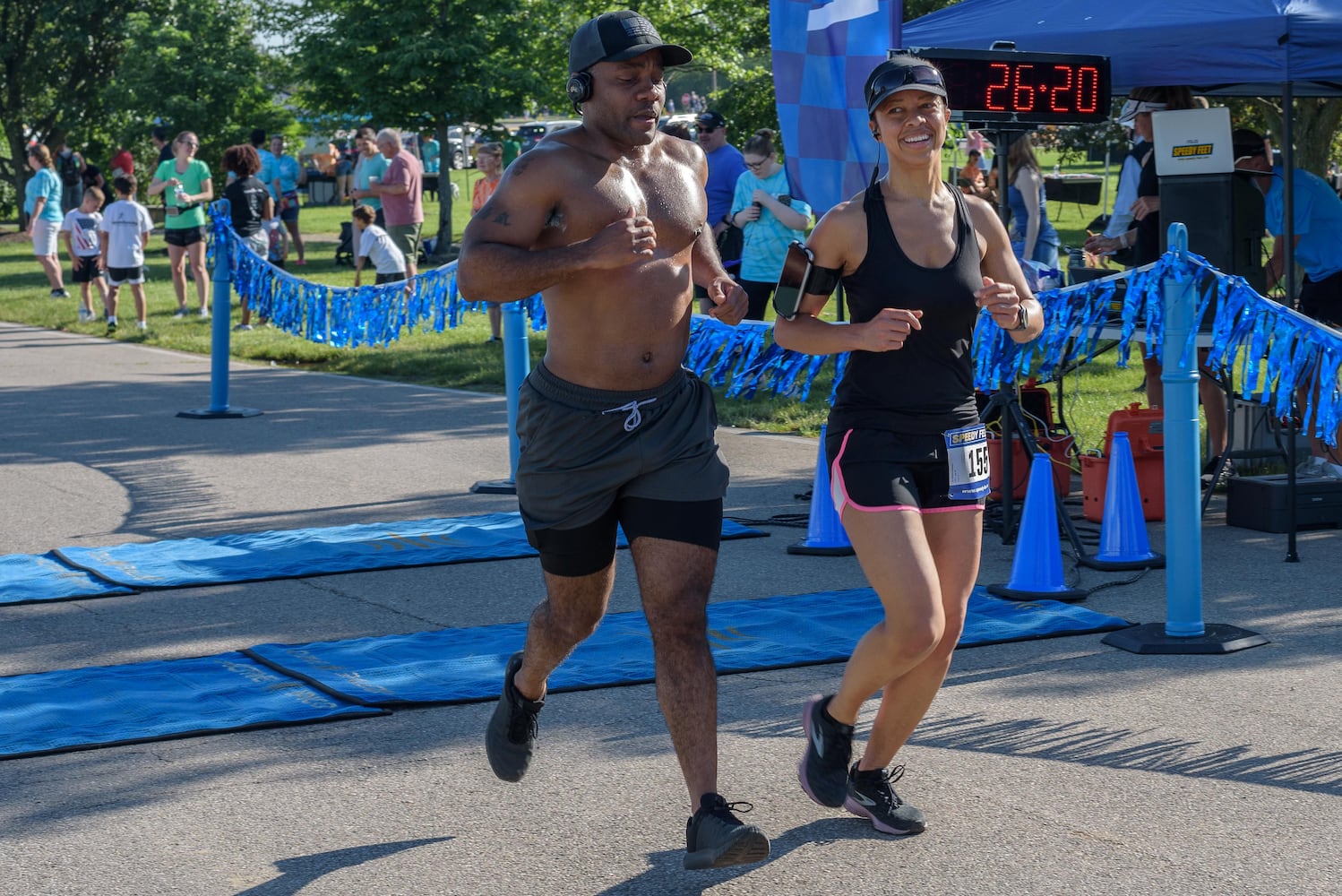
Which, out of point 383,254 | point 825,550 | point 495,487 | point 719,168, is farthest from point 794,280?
point 383,254

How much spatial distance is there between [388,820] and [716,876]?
94cm

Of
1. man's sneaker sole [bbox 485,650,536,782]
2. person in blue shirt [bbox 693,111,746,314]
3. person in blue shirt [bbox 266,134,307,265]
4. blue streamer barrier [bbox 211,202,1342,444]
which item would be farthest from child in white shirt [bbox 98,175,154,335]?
man's sneaker sole [bbox 485,650,536,782]

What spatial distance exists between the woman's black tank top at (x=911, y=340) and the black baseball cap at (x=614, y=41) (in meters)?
0.68

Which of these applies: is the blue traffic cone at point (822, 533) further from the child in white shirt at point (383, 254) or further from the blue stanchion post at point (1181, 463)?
the child in white shirt at point (383, 254)

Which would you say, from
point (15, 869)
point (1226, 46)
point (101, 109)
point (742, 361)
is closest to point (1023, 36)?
point (1226, 46)

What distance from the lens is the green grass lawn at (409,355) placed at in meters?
12.0

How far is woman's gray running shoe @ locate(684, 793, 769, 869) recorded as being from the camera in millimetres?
3803

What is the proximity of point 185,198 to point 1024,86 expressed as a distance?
12069 millimetres

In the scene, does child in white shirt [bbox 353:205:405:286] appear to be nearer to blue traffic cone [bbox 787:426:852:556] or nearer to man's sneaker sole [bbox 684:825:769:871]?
blue traffic cone [bbox 787:426:852:556]

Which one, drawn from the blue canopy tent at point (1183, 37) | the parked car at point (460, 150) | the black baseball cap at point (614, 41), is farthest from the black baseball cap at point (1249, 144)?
the parked car at point (460, 150)

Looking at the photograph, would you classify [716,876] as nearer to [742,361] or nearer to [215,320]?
[742,361]

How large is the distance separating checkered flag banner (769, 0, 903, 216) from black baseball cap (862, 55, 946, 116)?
185 inches

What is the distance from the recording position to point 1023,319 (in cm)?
437

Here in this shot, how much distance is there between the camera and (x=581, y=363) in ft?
13.9
